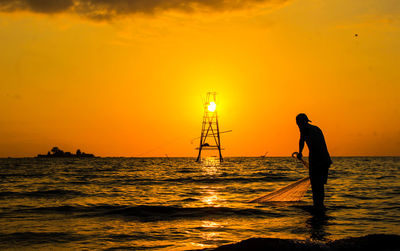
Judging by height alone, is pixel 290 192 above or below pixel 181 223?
above

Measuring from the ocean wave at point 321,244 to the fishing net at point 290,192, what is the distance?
521cm

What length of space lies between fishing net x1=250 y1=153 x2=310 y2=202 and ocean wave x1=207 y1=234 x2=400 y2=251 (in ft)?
17.1

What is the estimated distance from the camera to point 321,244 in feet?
16.4

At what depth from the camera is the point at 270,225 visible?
8.38m

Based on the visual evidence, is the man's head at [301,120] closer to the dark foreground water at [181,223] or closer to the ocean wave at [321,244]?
the dark foreground water at [181,223]

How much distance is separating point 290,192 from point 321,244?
6252mm

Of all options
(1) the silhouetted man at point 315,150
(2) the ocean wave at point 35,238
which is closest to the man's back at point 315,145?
(1) the silhouetted man at point 315,150

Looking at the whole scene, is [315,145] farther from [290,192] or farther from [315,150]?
[290,192]

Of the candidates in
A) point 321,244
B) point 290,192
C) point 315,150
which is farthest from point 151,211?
→ point 321,244

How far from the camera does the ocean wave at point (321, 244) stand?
4.89 m

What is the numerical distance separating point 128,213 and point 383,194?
9111mm

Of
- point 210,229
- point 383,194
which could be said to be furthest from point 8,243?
point 383,194

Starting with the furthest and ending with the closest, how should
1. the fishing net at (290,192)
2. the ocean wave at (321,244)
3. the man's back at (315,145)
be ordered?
the fishing net at (290,192) < the man's back at (315,145) < the ocean wave at (321,244)

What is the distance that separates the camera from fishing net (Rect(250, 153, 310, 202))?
10.7 meters
